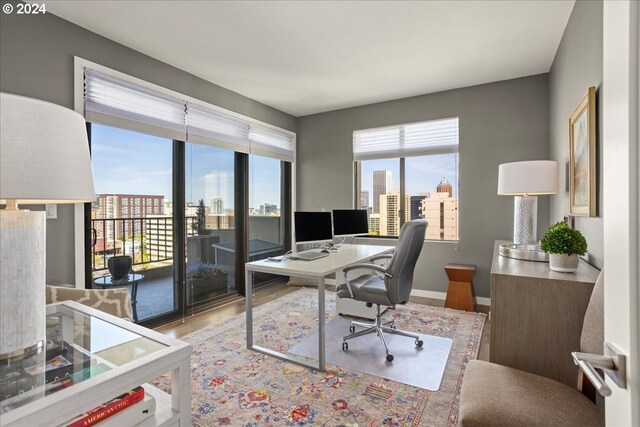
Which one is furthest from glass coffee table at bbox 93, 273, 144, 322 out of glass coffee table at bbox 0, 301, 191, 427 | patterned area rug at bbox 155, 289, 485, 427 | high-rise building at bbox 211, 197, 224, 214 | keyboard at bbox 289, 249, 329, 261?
glass coffee table at bbox 0, 301, 191, 427

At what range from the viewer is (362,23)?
99.7 inches

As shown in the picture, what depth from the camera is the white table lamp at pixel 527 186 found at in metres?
2.22

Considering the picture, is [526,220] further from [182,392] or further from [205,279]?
[205,279]

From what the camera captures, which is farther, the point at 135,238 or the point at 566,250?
the point at 135,238

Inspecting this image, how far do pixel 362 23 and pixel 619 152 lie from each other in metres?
2.42

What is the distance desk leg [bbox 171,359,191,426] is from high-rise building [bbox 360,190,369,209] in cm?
381

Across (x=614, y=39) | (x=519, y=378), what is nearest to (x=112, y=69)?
(x=614, y=39)

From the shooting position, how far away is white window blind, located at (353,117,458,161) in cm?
398

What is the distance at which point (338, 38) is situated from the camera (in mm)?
2750

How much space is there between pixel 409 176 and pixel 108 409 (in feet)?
13.0

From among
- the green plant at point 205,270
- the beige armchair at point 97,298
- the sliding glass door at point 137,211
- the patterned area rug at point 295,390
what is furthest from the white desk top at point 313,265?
the sliding glass door at point 137,211

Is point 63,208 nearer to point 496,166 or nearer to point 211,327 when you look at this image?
point 211,327

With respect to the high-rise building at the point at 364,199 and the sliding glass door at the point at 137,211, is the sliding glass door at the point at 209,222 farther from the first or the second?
the high-rise building at the point at 364,199

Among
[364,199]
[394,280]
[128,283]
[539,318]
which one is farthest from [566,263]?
[128,283]
